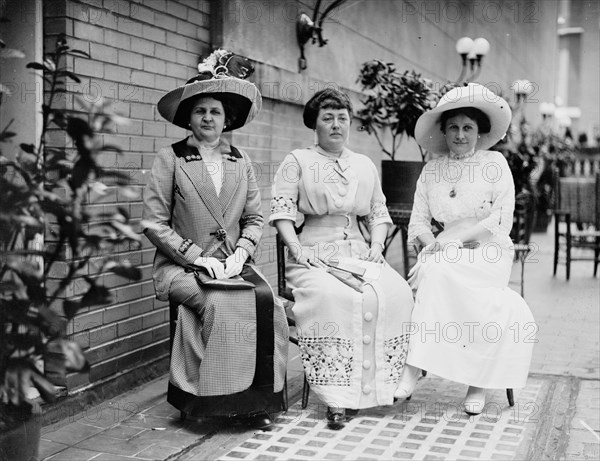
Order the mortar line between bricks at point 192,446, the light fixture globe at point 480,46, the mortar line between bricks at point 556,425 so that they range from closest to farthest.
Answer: the mortar line between bricks at point 192,446 < the mortar line between bricks at point 556,425 < the light fixture globe at point 480,46

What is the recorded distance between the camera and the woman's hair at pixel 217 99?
3967 mm

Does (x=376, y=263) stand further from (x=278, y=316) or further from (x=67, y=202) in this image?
(x=67, y=202)

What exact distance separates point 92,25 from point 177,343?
1621 millimetres

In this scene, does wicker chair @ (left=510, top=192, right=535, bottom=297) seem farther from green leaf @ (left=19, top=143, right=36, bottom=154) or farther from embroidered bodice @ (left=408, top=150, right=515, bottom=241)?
green leaf @ (left=19, top=143, right=36, bottom=154)

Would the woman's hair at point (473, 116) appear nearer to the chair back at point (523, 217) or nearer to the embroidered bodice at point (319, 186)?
the embroidered bodice at point (319, 186)

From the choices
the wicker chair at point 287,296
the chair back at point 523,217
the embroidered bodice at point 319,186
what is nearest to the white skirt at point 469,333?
the wicker chair at point 287,296

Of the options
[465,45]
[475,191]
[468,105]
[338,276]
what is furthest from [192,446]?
[465,45]

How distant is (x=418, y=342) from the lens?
161 inches

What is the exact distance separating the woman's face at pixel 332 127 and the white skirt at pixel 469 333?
87 centimetres

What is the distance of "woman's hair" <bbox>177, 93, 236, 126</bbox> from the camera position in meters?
3.97

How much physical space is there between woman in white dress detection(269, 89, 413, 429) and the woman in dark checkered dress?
0.20m

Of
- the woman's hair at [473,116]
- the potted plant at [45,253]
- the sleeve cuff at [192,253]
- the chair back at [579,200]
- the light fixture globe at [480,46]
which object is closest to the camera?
the potted plant at [45,253]

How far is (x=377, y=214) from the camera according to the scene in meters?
4.48

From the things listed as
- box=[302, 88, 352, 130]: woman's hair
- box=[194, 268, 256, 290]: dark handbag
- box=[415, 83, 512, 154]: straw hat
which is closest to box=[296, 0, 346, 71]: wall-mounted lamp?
box=[415, 83, 512, 154]: straw hat
